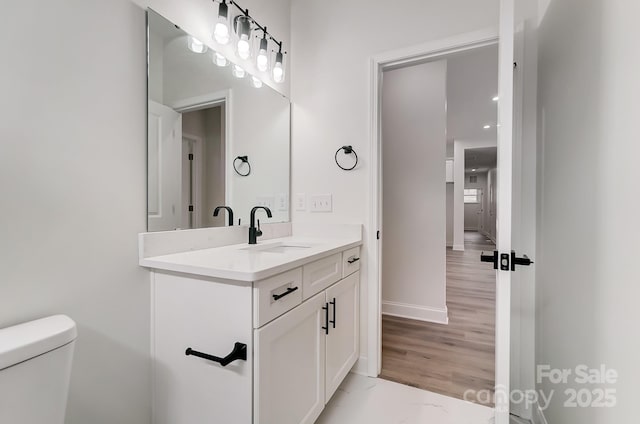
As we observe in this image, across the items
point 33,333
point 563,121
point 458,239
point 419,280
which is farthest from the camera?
point 458,239

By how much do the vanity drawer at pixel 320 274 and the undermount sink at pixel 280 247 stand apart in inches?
8.8

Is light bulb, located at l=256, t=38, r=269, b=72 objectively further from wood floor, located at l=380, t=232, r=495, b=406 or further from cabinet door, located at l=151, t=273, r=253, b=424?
wood floor, located at l=380, t=232, r=495, b=406

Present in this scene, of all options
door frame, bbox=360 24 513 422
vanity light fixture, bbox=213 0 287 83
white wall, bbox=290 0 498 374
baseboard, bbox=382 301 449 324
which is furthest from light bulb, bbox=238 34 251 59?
baseboard, bbox=382 301 449 324

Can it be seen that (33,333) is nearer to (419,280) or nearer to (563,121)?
(563,121)

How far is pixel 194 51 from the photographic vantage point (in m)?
1.41

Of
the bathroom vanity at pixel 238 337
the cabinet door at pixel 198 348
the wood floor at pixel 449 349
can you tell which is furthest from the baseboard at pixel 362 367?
the cabinet door at pixel 198 348

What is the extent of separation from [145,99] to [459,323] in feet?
9.86

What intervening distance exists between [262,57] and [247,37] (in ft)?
0.59

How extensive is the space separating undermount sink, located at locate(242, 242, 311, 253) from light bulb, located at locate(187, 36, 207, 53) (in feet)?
3.47

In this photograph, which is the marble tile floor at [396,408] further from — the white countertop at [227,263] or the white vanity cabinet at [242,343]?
the white countertop at [227,263]

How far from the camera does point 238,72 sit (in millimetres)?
1675

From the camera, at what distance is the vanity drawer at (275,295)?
943 mm

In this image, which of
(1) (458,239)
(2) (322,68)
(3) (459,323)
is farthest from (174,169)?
(1) (458,239)

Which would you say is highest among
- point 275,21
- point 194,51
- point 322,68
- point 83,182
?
point 275,21
